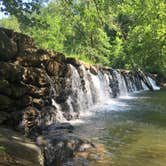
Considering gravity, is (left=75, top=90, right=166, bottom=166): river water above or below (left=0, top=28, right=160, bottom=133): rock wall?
below

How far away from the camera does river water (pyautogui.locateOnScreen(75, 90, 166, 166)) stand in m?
8.64

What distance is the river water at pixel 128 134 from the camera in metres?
8.64

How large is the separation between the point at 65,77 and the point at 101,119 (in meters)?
2.39

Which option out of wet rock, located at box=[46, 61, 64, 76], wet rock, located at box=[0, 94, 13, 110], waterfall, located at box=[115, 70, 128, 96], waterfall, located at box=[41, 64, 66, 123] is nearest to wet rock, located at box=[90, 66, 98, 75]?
waterfall, located at box=[115, 70, 128, 96]

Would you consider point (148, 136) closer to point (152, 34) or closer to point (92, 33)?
point (152, 34)

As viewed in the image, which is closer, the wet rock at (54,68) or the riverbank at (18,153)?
the riverbank at (18,153)

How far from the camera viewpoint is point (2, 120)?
1050cm

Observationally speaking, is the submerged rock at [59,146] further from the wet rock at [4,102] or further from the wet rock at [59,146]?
the wet rock at [4,102]

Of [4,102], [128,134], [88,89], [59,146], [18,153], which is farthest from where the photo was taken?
[88,89]

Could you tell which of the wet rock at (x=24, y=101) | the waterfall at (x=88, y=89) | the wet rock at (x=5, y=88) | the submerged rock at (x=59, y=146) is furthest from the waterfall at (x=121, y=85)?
the submerged rock at (x=59, y=146)

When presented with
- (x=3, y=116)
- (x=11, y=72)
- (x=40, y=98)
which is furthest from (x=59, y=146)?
(x=40, y=98)

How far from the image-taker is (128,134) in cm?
1148

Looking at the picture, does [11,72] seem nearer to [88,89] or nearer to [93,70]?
[88,89]

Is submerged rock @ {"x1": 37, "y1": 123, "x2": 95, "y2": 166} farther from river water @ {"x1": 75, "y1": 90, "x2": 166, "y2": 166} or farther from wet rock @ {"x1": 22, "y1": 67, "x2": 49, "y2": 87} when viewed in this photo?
wet rock @ {"x1": 22, "y1": 67, "x2": 49, "y2": 87}
